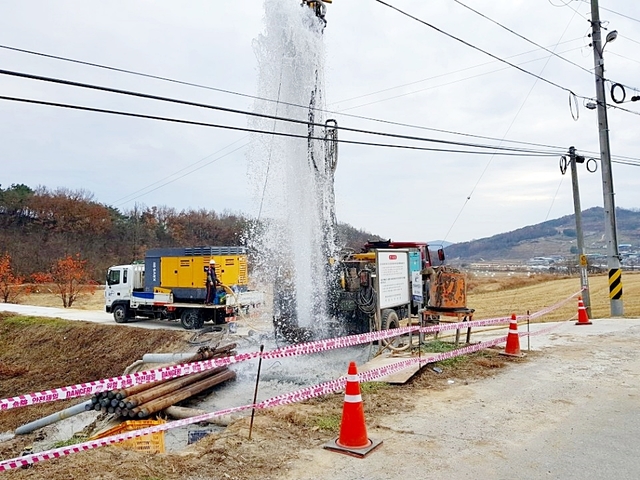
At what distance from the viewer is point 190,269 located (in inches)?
834

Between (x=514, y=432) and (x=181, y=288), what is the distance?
17341 millimetres

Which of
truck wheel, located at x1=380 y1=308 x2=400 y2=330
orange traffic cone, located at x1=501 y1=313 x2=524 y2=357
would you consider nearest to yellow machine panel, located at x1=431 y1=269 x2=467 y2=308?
truck wheel, located at x1=380 y1=308 x2=400 y2=330

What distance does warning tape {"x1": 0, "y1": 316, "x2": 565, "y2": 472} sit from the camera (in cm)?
468

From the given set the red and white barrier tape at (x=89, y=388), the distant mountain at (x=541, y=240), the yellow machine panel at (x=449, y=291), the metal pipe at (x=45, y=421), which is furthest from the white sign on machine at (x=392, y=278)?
the distant mountain at (x=541, y=240)

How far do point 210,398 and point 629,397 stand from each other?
7438mm

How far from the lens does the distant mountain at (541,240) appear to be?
131m

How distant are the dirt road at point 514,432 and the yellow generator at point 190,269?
14.3 m

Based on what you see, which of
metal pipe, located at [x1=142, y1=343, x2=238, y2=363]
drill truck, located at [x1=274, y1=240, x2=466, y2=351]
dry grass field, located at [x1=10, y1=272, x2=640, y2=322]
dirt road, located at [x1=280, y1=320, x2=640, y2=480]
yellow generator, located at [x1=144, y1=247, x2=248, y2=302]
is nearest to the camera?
dirt road, located at [x1=280, y1=320, x2=640, y2=480]

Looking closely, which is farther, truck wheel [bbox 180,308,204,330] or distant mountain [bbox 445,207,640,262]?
distant mountain [bbox 445,207,640,262]

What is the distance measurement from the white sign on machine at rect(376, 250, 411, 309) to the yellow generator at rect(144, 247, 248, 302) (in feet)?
35.9

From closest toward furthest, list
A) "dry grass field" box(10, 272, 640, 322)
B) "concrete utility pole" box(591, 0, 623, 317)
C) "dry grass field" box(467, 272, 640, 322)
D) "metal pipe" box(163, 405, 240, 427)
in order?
1. "metal pipe" box(163, 405, 240, 427)
2. "concrete utility pole" box(591, 0, 623, 317)
3. "dry grass field" box(467, 272, 640, 322)
4. "dry grass field" box(10, 272, 640, 322)

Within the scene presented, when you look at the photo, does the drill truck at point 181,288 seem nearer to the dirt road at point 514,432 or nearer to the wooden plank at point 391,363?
the wooden plank at point 391,363

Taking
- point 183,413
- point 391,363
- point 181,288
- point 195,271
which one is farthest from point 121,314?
point 391,363

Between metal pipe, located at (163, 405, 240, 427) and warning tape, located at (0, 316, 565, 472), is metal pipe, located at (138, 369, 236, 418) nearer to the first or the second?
metal pipe, located at (163, 405, 240, 427)
